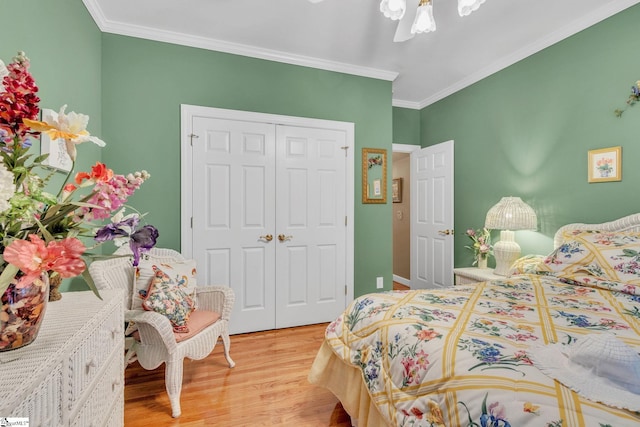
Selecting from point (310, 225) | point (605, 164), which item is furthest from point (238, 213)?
point (605, 164)

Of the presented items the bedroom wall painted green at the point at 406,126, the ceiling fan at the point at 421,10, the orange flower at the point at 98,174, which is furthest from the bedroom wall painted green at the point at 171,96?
the orange flower at the point at 98,174

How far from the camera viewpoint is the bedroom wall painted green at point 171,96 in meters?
2.57

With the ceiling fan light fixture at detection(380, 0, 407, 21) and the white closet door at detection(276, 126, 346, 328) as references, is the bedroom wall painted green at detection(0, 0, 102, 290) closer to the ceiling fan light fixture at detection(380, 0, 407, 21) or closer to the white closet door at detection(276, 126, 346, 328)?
the white closet door at detection(276, 126, 346, 328)

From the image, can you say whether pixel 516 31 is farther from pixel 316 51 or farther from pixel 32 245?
pixel 32 245

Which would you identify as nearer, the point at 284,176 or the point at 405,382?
the point at 405,382

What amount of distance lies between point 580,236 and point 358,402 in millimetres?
1969

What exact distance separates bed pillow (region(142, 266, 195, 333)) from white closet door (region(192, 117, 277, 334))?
0.77m

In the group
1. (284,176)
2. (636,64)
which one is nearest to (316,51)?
(284,176)

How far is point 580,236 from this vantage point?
7.05ft

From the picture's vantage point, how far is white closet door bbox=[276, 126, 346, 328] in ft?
9.93

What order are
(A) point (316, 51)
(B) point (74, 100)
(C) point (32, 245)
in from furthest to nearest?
1. (A) point (316, 51)
2. (B) point (74, 100)
3. (C) point (32, 245)

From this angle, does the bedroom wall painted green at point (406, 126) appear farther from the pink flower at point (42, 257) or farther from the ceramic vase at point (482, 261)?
the pink flower at point (42, 257)

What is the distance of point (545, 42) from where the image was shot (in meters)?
2.75

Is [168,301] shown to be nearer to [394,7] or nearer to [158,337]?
[158,337]
